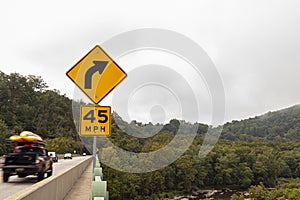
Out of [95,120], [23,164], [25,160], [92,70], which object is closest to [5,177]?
[23,164]

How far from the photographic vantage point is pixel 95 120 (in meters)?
6.72

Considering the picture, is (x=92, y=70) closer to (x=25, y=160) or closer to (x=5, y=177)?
(x=25, y=160)

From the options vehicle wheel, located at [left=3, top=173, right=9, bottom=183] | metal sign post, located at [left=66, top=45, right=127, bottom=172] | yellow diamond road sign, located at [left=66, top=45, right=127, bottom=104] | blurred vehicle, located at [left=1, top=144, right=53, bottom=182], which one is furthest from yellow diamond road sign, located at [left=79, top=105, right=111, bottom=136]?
vehicle wheel, located at [left=3, top=173, right=9, bottom=183]

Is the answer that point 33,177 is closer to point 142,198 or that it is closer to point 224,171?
point 142,198

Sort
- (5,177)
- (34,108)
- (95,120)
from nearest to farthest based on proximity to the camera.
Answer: (95,120) < (5,177) < (34,108)

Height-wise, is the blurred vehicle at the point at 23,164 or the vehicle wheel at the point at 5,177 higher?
the blurred vehicle at the point at 23,164

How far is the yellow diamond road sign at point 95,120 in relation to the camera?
261 inches

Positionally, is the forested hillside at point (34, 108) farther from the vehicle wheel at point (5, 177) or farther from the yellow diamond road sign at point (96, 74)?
the yellow diamond road sign at point (96, 74)

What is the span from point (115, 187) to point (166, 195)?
2181cm

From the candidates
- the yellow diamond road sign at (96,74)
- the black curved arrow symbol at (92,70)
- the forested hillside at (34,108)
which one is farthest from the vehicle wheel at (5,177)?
the forested hillside at (34,108)

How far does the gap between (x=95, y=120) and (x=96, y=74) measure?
86cm

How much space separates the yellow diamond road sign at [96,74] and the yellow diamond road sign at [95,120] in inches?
9.3

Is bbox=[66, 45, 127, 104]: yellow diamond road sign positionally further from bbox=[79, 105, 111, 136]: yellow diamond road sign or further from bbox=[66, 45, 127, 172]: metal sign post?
bbox=[79, 105, 111, 136]: yellow diamond road sign

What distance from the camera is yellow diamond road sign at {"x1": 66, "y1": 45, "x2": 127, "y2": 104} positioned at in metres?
6.67
